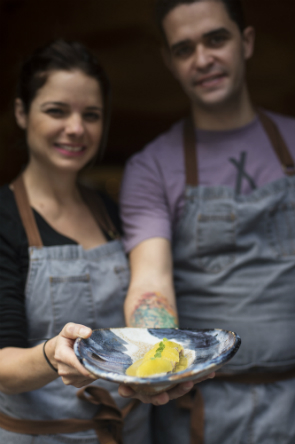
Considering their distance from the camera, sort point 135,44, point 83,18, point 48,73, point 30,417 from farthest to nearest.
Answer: point 135,44
point 83,18
point 48,73
point 30,417

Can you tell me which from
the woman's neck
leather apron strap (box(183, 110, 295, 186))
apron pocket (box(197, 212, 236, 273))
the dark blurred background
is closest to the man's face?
leather apron strap (box(183, 110, 295, 186))

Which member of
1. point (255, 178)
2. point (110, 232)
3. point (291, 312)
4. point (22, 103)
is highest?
point (22, 103)

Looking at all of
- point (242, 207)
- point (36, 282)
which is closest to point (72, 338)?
point (36, 282)

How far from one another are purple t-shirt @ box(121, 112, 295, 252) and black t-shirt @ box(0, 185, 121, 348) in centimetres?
25

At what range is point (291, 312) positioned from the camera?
1433mm

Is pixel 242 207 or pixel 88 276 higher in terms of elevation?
pixel 242 207

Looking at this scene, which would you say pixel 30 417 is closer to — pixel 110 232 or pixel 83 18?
pixel 110 232

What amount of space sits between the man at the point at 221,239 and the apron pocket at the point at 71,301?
126 millimetres

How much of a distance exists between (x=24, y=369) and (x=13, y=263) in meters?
0.30

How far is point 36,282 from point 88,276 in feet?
0.52

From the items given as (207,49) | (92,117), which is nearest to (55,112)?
(92,117)

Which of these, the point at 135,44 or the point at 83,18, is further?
the point at 135,44

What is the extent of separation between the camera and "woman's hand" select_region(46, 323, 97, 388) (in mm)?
917

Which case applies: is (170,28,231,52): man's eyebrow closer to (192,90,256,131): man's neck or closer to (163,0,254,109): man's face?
(163,0,254,109): man's face
